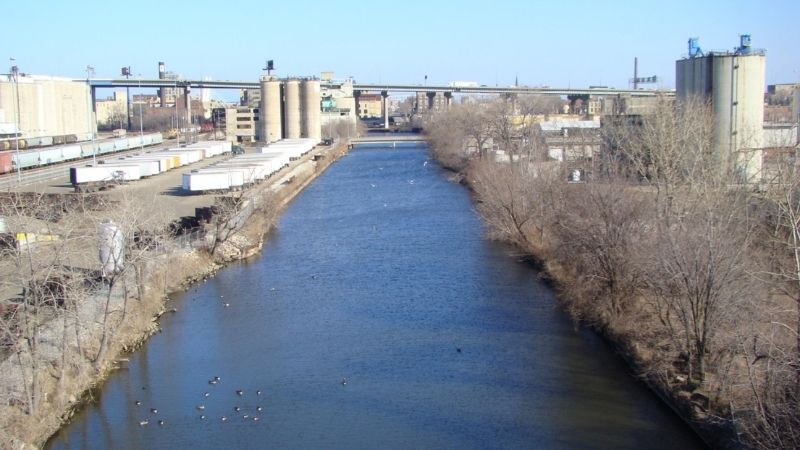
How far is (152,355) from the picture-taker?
7094 millimetres

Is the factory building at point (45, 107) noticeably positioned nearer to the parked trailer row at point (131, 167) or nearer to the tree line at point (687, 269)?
the parked trailer row at point (131, 167)

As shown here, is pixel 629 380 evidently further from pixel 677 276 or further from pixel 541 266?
pixel 541 266

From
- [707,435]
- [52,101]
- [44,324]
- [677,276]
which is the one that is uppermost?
[52,101]

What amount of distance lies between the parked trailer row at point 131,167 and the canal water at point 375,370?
21.6 ft

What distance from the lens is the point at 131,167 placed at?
1741 centimetres

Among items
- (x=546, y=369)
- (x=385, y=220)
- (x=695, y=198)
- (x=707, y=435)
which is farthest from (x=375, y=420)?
(x=385, y=220)

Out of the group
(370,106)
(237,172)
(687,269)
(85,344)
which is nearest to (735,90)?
(237,172)

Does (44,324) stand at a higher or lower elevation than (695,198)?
lower

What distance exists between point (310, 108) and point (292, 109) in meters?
0.70

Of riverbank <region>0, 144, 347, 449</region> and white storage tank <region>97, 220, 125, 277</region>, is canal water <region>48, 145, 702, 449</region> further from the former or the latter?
white storage tank <region>97, 220, 125, 277</region>

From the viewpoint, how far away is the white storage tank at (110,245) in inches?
278

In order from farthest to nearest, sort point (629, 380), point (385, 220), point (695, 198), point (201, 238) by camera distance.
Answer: point (385, 220) → point (201, 238) → point (695, 198) → point (629, 380)

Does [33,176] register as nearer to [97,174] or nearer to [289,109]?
[97,174]

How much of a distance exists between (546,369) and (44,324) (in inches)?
152
